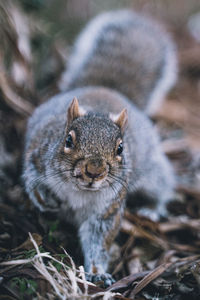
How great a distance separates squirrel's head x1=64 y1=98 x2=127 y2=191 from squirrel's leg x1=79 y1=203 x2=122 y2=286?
37 centimetres

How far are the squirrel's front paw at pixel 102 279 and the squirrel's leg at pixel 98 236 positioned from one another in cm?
10

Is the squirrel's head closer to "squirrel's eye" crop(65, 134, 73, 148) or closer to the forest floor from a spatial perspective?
"squirrel's eye" crop(65, 134, 73, 148)

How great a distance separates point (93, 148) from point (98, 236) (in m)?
0.74

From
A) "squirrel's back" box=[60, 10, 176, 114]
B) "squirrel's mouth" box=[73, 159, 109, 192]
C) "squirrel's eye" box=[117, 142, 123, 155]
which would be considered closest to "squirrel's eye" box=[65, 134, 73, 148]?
"squirrel's mouth" box=[73, 159, 109, 192]

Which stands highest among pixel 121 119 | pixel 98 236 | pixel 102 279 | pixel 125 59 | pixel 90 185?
pixel 125 59

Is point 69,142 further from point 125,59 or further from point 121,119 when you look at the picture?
A: point 125,59

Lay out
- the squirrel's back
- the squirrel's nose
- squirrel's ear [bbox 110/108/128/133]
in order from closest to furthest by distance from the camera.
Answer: the squirrel's nose, squirrel's ear [bbox 110/108/128/133], the squirrel's back

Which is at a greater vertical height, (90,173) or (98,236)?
(90,173)

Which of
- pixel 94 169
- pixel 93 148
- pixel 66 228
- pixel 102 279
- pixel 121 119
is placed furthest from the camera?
pixel 66 228

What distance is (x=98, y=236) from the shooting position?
96.3 inches

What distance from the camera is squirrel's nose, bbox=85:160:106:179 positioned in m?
1.96

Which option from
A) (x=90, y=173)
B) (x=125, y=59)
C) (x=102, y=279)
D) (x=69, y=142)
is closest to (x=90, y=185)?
(x=90, y=173)

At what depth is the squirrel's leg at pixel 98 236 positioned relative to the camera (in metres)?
2.40

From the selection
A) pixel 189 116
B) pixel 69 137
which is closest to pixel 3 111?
pixel 69 137
